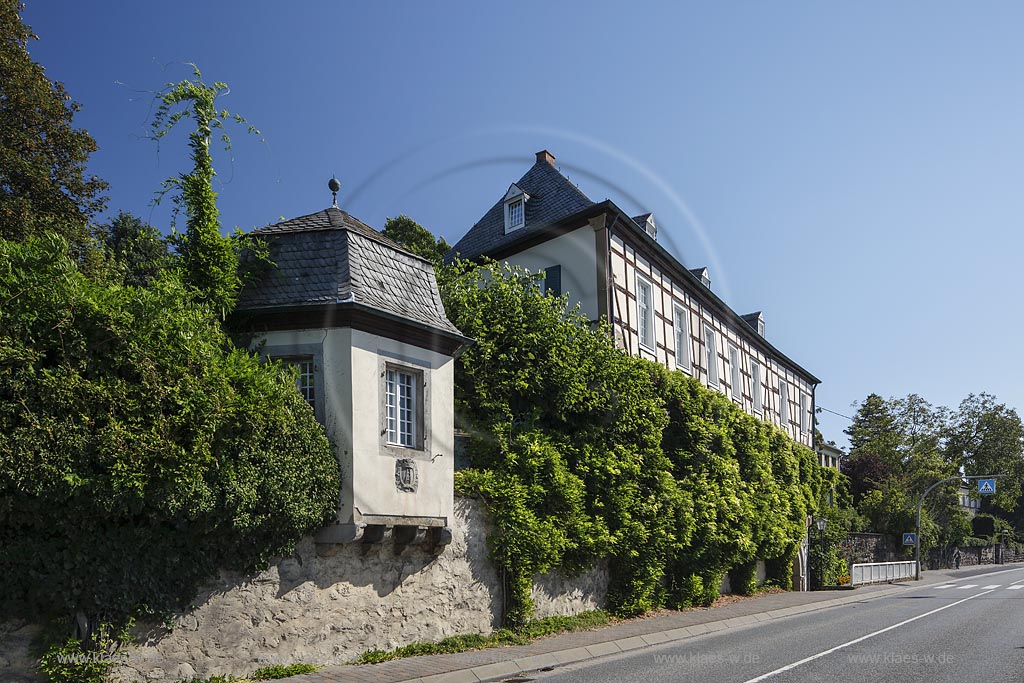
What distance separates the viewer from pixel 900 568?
143 ft

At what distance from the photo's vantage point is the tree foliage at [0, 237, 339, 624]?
10133 millimetres

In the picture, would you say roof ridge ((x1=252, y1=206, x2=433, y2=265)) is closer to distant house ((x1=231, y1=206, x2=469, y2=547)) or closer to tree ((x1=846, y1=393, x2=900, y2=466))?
distant house ((x1=231, y1=206, x2=469, y2=547))

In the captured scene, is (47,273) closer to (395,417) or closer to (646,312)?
(395,417)

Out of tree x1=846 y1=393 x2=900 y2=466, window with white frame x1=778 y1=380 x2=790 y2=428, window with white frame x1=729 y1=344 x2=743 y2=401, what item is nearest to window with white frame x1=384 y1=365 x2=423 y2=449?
window with white frame x1=729 y1=344 x2=743 y2=401

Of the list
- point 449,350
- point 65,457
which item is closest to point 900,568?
point 449,350

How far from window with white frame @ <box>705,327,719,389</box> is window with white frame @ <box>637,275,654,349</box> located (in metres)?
5.38

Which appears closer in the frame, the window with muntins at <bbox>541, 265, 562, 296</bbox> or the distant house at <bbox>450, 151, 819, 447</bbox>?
the distant house at <bbox>450, 151, 819, 447</bbox>

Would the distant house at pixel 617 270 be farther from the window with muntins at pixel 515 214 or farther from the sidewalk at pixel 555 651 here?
the sidewalk at pixel 555 651

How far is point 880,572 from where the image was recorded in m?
40.4

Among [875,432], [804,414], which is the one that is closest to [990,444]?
[875,432]

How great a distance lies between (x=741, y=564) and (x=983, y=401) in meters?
61.8

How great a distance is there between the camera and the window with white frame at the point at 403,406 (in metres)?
14.7

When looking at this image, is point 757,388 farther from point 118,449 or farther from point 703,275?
point 118,449

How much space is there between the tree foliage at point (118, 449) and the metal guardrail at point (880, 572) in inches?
1230
